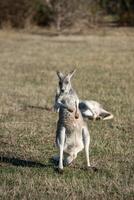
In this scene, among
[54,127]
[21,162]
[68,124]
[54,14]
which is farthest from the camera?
[54,14]

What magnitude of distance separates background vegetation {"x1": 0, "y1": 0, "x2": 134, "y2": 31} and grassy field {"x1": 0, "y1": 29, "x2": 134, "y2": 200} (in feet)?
33.2

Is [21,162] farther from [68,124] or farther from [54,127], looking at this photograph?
[54,127]

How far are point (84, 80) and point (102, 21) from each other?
20832 mm

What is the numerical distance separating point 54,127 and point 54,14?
24.6 metres

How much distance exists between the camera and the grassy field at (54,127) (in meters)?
6.61

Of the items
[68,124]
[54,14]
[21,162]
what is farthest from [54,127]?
[54,14]

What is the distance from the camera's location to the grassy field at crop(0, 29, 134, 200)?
6.61 m

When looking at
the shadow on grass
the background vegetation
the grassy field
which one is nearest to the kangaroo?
the grassy field

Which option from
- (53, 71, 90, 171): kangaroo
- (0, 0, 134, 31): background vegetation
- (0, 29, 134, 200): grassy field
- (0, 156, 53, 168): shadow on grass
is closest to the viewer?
(0, 29, 134, 200): grassy field

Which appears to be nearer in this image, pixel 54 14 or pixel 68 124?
pixel 68 124

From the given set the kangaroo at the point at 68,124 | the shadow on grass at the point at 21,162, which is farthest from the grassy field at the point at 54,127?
the kangaroo at the point at 68,124

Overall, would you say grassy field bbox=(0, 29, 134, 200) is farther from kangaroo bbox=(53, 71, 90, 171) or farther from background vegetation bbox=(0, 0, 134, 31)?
background vegetation bbox=(0, 0, 134, 31)

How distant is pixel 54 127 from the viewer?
1008cm

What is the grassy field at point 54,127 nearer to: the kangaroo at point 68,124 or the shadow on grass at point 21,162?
the shadow on grass at point 21,162
